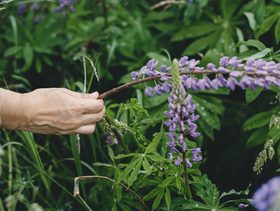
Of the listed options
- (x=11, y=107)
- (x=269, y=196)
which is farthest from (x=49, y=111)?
(x=269, y=196)

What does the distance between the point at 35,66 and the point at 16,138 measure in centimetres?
56

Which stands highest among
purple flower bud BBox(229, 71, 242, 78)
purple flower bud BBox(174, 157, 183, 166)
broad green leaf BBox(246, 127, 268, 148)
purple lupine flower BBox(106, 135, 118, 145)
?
purple flower bud BBox(229, 71, 242, 78)

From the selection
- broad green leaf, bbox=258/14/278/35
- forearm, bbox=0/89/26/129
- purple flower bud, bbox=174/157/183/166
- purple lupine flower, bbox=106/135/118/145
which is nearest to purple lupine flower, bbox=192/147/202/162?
purple flower bud, bbox=174/157/183/166

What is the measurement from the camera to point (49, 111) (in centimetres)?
176

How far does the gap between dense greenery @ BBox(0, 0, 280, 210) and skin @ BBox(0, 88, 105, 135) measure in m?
0.19

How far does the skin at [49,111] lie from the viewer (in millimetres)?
1732

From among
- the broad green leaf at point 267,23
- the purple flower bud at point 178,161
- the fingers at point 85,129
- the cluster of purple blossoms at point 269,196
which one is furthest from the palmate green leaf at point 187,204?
the broad green leaf at point 267,23

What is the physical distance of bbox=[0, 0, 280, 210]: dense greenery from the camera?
2.09 meters

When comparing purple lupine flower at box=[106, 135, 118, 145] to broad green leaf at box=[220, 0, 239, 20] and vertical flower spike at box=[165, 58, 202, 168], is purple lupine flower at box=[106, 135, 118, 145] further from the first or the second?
broad green leaf at box=[220, 0, 239, 20]

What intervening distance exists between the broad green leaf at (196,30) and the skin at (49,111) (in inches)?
48.2

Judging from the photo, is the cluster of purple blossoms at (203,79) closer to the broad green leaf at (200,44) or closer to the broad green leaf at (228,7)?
the broad green leaf at (200,44)

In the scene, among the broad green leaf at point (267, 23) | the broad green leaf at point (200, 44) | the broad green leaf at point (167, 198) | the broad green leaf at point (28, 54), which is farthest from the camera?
the broad green leaf at point (28, 54)

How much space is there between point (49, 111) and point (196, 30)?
1.39m

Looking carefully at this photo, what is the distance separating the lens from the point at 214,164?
2.96m
